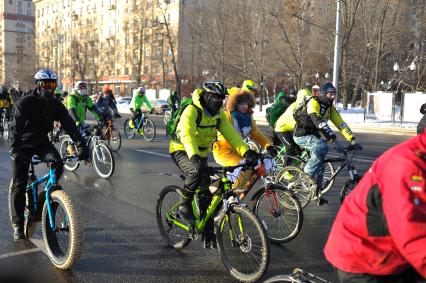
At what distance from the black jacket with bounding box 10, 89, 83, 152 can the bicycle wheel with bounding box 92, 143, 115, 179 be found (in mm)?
4159

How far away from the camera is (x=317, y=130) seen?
7250 mm

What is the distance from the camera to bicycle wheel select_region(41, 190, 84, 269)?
170 inches

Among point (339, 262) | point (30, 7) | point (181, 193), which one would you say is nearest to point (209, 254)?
point (181, 193)

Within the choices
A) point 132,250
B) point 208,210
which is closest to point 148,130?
point 132,250

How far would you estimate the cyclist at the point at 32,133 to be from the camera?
485cm

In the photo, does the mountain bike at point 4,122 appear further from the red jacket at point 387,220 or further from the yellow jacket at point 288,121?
the red jacket at point 387,220

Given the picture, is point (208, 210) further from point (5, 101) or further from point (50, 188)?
point (5, 101)

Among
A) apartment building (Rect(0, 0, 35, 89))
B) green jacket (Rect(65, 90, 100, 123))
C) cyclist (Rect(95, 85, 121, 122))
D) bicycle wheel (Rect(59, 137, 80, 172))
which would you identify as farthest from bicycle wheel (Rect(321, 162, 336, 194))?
apartment building (Rect(0, 0, 35, 89))

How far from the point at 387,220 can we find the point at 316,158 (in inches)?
202

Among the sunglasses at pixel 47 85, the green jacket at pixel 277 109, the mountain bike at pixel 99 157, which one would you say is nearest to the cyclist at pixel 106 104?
the mountain bike at pixel 99 157

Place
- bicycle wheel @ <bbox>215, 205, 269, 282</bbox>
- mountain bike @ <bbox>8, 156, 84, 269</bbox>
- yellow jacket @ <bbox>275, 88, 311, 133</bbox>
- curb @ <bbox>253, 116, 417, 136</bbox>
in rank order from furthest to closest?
curb @ <bbox>253, 116, 417, 136</bbox> < yellow jacket @ <bbox>275, 88, 311, 133</bbox> < mountain bike @ <bbox>8, 156, 84, 269</bbox> < bicycle wheel @ <bbox>215, 205, 269, 282</bbox>

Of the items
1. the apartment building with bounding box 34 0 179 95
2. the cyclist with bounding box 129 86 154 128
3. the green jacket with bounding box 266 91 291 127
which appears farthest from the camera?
the apartment building with bounding box 34 0 179 95

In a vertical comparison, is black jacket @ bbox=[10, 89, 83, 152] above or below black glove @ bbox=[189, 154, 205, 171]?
above

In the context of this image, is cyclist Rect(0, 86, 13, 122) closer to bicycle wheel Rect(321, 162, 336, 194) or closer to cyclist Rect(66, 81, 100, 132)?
cyclist Rect(66, 81, 100, 132)
